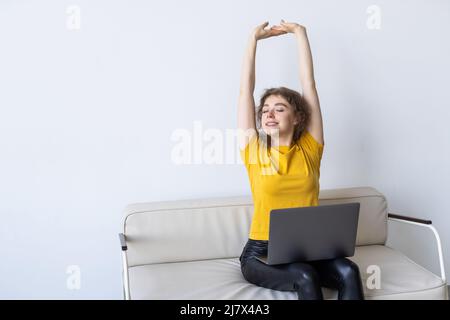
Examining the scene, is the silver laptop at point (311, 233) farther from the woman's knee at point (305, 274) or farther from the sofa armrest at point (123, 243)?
the sofa armrest at point (123, 243)

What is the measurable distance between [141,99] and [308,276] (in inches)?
49.1

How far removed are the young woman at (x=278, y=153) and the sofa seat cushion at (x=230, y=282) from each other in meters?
0.07

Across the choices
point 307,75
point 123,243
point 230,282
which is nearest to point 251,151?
point 307,75

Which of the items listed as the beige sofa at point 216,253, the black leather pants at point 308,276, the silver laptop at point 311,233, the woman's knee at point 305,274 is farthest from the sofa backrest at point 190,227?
the woman's knee at point 305,274

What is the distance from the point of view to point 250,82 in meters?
2.51

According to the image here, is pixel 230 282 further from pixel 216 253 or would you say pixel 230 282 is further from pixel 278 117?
pixel 278 117

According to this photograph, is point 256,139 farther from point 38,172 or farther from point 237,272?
point 38,172

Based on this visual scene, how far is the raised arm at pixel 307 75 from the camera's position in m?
2.57

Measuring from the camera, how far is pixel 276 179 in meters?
2.41

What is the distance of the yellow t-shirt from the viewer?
7.95ft
